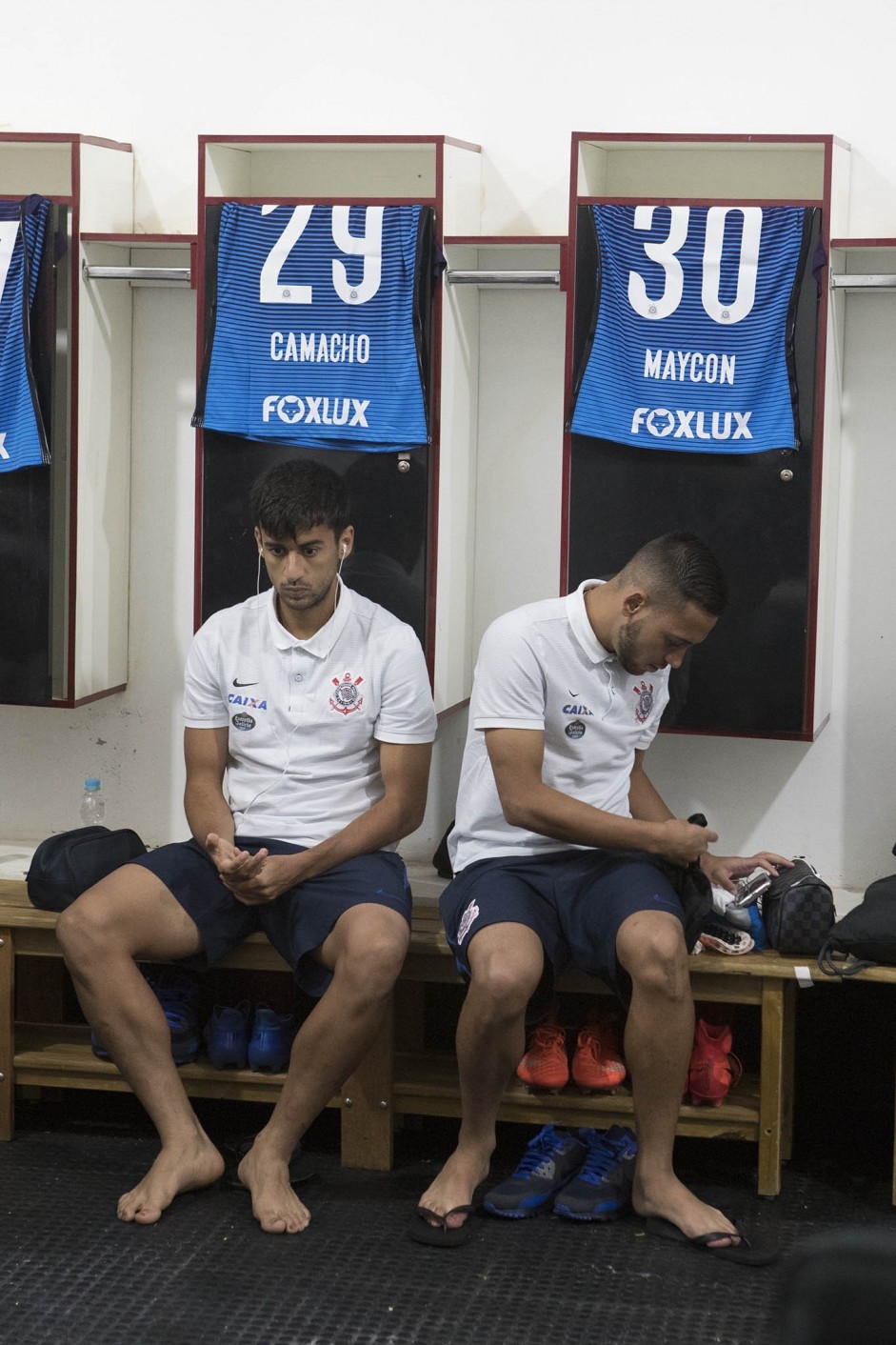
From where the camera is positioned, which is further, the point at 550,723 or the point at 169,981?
the point at 169,981

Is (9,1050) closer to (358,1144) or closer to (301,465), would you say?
(358,1144)

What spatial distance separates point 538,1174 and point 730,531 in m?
1.36

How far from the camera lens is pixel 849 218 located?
3549 mm

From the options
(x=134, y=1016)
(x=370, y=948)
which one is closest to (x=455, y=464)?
(x=370, y=948)

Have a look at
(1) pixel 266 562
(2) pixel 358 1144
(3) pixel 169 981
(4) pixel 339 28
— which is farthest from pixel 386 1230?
(4) pixel 339 28

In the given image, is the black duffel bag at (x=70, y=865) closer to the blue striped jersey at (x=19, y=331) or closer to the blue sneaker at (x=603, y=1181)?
the blue striped jersey at (x=19, y=331)

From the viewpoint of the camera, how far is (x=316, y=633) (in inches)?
128

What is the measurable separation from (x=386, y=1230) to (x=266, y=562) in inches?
50.6

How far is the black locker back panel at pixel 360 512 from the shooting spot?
137 inches

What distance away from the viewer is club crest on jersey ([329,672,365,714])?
3211 mm

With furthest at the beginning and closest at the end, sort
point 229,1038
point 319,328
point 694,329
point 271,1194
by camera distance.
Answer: point 319,328 → point 694,329 → point 229,1038 → point 271,1194

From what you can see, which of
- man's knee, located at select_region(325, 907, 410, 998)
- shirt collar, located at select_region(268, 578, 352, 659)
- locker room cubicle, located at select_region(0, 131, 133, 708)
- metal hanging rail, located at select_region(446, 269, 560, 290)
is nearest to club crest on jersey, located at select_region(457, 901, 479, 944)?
man's knee, located at select_region(325, 907, 410, 998)

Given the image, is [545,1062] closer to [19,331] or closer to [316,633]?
[316,633]

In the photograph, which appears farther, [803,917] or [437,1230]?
[803,917]
